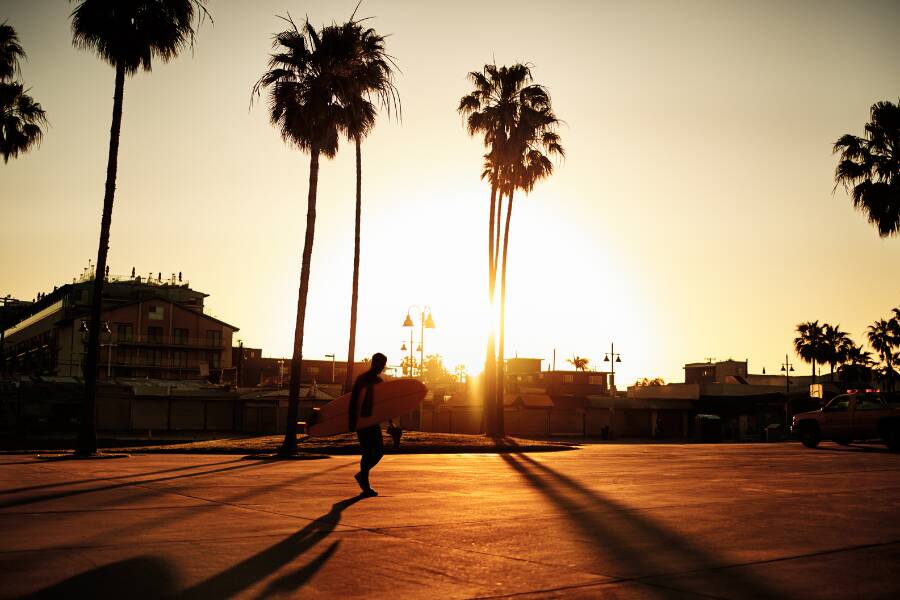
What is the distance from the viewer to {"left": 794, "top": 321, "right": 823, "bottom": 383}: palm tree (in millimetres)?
94188

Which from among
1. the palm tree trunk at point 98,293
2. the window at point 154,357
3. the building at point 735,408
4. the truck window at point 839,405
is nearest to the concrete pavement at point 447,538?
the palm tree trunk at point 98,293

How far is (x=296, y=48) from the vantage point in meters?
26.0

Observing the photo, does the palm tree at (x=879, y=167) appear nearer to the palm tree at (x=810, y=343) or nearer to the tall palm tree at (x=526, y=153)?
the tall palm tree at (x=526, y=153)

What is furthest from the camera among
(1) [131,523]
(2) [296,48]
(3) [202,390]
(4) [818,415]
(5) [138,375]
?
(5) [138,375]

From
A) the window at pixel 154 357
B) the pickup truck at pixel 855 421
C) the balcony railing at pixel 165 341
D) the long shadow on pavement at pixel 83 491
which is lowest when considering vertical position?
the long shadow on pavement at pixel 83 491

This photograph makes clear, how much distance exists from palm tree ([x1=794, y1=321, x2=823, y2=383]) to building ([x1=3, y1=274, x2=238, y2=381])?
6394 cm

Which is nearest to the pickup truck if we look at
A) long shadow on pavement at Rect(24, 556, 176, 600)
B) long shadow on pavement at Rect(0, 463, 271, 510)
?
long shadow on pavement at Rect(0, 463, 271, 510)

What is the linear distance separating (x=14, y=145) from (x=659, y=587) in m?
31.2

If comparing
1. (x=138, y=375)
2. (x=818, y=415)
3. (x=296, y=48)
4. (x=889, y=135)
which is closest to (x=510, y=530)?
(x=296, y=48)

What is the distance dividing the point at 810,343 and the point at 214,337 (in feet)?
226

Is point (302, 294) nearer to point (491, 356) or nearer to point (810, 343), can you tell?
point (491, 356)

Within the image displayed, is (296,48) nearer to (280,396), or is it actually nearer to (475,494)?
(475,494)

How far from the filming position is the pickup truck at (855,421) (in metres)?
27.3

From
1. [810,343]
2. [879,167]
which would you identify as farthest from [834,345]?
[879,167]
